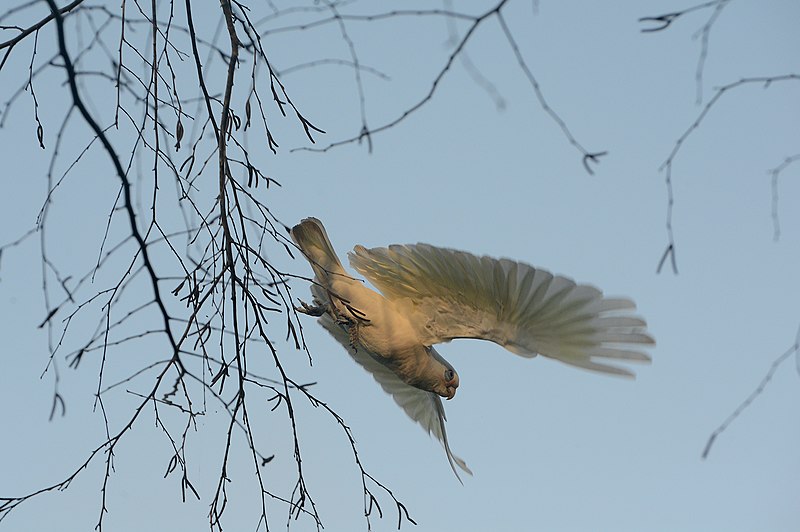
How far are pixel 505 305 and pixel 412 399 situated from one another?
39.7 inches

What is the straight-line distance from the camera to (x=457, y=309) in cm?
343

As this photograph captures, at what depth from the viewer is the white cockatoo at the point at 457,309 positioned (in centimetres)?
328

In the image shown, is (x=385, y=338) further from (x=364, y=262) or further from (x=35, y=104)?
(x=35, y=104)

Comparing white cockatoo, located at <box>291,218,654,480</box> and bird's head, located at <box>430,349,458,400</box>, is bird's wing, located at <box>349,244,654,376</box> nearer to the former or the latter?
white cockatoo, located at <box>291,218,654,480</box>

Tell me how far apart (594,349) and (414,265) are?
0.69 meters

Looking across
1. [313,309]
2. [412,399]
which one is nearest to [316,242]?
[313,309]

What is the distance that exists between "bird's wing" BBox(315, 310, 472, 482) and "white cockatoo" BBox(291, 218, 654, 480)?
0.47m

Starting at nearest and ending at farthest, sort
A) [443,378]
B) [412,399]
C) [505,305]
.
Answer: [505,305], [443,378], [412,399]

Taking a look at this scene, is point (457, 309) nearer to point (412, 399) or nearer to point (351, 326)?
point (351, 326)

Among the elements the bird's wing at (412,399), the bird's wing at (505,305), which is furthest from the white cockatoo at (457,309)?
the bird's wing at (412,399)

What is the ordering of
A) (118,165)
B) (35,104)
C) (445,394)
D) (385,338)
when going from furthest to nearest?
1. (445,394)
2. (385,338)
3. (35,104)
4. (118,165)

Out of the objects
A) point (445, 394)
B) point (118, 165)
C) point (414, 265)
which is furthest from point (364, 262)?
point (118, 165)

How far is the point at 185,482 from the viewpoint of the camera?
2.10m

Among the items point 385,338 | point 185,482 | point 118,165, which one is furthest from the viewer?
point 385,338
